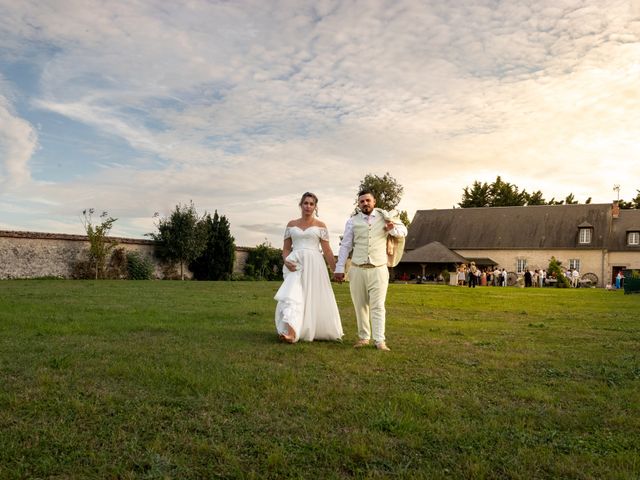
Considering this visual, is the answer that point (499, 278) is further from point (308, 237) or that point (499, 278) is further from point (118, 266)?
point (308, 237)

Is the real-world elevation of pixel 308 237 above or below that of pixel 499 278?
above

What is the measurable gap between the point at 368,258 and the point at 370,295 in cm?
52

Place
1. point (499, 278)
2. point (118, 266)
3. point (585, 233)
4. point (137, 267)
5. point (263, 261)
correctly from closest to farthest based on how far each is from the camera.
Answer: point (118, 266)
point (137, 267)
point (263, 261)
point (499, 278)
point (585, 233)

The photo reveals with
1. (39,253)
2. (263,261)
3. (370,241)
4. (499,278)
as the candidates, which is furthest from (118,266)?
(499,278)

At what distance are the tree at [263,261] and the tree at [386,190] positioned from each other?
80.3 ft

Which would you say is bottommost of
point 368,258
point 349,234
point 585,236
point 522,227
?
point 368,258

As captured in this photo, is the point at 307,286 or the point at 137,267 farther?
the point at 137,267

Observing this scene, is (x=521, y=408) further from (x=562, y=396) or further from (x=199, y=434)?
(x=199, y=434)

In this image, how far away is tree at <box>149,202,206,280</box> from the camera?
33.3m

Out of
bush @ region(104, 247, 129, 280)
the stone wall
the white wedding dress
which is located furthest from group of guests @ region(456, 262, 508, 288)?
the white wedding dress

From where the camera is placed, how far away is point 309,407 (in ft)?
14.1

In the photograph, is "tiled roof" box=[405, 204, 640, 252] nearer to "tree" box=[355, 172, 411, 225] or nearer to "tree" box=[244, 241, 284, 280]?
"tree" box=[355, 172, 411, 225]

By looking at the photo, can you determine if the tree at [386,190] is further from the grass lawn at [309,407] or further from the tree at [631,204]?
the grass lawn at [309,407]

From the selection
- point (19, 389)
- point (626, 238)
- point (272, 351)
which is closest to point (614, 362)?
point (272, 351)
